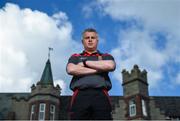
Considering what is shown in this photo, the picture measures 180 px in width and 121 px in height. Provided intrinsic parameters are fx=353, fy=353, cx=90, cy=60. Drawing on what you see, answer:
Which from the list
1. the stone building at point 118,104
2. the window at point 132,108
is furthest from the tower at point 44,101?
the window at point 132,108

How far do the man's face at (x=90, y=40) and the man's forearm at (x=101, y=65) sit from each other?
11.7 inches

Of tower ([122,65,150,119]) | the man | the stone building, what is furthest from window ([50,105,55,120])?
the man

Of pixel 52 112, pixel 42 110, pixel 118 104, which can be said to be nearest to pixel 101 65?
pixel 118 104

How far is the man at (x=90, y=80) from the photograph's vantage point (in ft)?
15.4

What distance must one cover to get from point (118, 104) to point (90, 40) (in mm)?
24874

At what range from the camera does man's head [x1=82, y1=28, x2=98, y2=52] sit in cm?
516

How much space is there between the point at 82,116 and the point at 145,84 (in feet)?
82.4

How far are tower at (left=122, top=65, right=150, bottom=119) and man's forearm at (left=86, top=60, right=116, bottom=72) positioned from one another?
2250 cm

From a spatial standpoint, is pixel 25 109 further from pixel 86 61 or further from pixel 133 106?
pixel 86 61

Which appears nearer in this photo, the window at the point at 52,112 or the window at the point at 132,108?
the window at the point at 132,108

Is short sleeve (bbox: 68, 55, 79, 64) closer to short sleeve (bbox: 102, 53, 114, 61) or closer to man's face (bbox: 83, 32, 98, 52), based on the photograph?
man's face (bbox: 83, 32, 98, 52)

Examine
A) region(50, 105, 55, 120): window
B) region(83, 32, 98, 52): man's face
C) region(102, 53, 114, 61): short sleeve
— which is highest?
region(50, 105, 55, 120): window

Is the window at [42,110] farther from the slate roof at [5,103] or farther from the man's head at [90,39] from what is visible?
the man's head at [90,39]

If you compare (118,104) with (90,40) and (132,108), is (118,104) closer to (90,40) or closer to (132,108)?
(132,108)
